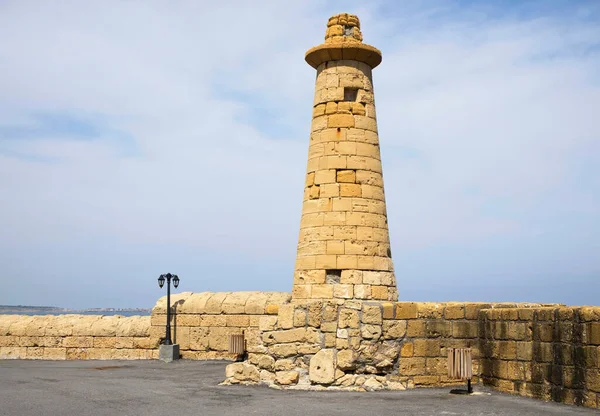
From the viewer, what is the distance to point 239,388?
1244 centimetres

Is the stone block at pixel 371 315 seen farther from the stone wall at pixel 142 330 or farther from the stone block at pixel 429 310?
the stone wall at pixel 142 330

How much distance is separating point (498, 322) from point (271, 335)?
13.6 ft

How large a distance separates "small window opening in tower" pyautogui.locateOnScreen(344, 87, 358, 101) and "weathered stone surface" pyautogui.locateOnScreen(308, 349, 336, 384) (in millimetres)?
5168

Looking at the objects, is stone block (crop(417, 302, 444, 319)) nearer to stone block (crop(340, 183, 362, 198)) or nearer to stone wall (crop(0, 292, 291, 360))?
stone block (crop(340, 183, 362, 198))

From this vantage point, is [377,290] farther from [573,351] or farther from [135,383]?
[135,383]

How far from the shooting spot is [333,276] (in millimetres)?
13133

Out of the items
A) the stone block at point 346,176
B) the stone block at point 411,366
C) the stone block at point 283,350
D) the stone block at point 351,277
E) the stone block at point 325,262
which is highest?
the stone block at point 346,176

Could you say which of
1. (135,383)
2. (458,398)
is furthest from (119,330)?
(458,398)

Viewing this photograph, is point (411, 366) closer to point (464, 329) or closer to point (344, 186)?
point (464, 329)

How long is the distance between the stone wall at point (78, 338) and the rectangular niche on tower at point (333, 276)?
24.3ft

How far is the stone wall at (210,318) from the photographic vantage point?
17781 millimetres

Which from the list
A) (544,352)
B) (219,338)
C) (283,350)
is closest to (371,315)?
(283,350)

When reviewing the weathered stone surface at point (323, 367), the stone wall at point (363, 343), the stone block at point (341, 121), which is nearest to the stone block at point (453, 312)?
the stone wall at point (363, 343)

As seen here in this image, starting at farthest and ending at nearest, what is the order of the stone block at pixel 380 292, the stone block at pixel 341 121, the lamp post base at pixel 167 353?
the lamp post base at pixel 167 353 < the stone block at pixel 341 121 < the stone block at pixel 380 292
